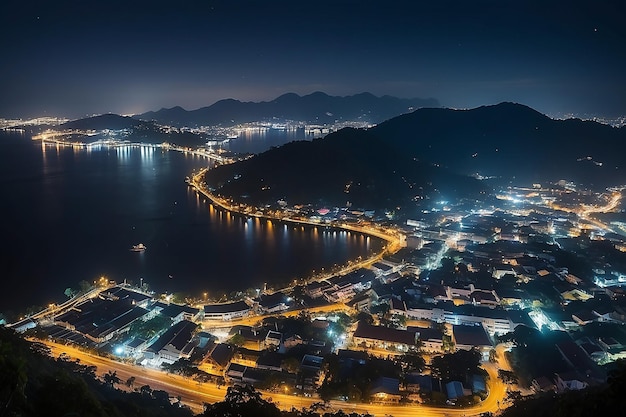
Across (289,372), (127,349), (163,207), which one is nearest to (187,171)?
(163,207)

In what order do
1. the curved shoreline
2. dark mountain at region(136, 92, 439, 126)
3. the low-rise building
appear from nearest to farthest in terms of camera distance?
the low-rise building
the curved shoreline
dark mountain at region(136, 92, 439, 126)

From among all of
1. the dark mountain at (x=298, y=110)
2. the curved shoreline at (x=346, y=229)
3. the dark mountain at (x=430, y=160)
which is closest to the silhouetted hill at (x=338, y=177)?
the dark mountain at (x=430, y=160)

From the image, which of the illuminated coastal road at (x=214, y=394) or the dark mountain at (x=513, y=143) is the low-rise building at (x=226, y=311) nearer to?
the illuminated coastal road at (x=214, y=394)

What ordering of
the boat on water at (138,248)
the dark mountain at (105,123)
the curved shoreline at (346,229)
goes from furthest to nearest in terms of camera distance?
the dark mountain at (105,123)
the boat on water at (138,248)
the curved shoreline at (346,229)

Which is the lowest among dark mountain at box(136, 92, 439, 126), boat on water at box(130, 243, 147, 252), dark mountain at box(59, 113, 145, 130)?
boat on water at box(130, 243, 147, 252)

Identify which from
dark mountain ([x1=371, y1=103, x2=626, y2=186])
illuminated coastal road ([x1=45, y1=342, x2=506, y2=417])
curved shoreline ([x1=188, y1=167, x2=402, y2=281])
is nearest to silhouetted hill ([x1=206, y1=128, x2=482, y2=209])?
curved shoreline ([x1=188, y1=167, x2=402, y2=281])

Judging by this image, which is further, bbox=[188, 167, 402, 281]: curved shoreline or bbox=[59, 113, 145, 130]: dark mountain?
bbox=[59, 113, 145, 130]: dark mountain

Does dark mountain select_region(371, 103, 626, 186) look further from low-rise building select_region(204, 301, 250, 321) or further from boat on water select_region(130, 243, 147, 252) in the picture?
boat on water select_region(130, 243, 147, 252)
